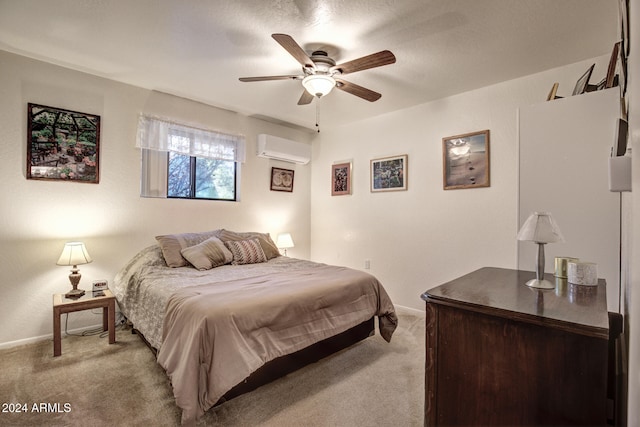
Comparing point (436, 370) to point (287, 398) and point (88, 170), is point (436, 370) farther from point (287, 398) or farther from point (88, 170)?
point (88, 170)

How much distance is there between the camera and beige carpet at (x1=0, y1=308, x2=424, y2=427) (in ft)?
5.70

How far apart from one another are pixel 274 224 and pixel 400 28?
119 inches

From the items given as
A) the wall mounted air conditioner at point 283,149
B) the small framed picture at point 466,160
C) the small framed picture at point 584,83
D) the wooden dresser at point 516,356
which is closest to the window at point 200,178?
the wall mounted air conditioner at point 283,149

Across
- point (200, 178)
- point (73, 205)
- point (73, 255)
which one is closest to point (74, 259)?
point (73, 255)

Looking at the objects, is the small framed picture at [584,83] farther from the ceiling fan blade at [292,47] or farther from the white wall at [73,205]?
the white wall at [73,205]

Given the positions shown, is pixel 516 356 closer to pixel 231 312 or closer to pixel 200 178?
pixel 231 312

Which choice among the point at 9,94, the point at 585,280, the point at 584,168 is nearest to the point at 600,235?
the point at 584,168

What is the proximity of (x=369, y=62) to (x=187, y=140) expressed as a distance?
7.96ft

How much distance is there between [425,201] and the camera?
11.7 feet

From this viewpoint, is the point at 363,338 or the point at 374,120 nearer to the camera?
the point at 363,338

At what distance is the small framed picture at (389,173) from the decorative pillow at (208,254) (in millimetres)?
2088

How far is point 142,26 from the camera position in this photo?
2164 mm

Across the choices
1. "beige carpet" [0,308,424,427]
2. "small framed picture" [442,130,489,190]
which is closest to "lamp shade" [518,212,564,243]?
"beige carpet" [0,308,424,427]

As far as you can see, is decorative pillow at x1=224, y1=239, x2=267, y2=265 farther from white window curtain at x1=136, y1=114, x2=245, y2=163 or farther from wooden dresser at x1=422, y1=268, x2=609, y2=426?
wooden dresser at x1=422, y1=268, x2=609, y2=426
